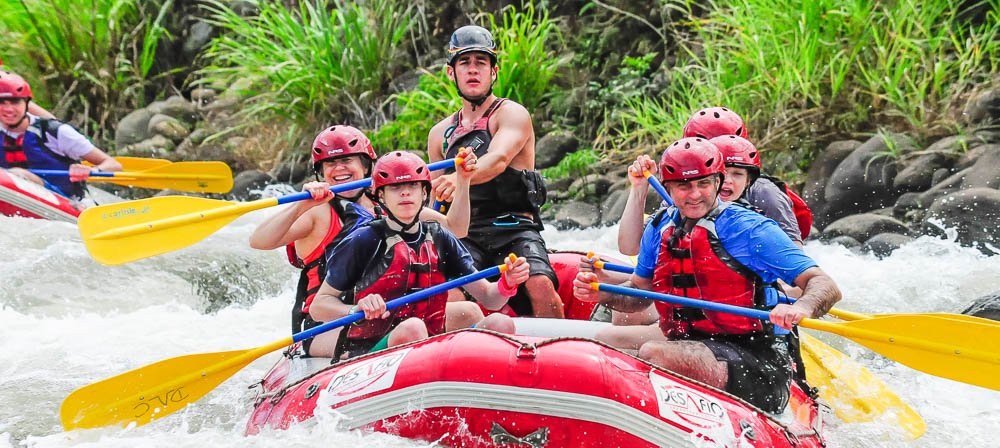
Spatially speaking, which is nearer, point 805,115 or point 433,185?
point 433,185

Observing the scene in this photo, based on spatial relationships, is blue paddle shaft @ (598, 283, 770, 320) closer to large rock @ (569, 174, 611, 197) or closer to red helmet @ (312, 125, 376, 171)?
red helmet @ (312, 125, 376, 171)

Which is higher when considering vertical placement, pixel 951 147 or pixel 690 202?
pixel 690 202

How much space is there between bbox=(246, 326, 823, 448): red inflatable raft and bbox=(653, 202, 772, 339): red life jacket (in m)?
0.37

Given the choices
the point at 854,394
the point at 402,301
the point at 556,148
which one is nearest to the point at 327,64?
the point at 556,148

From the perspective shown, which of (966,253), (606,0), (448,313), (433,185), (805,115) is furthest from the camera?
(606,0)

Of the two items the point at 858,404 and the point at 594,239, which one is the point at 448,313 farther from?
the point at 594,239

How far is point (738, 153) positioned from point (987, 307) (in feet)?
7.54

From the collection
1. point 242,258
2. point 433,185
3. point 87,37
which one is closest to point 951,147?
point 433,185

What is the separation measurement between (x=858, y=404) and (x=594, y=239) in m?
4.06

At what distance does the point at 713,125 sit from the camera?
16.5 feet

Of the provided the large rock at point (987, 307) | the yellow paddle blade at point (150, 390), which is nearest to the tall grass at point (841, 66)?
the large rock at point (987, 307)

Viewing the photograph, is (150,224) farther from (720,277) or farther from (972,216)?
(972,216)

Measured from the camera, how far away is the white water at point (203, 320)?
16.0 ft

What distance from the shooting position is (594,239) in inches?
348
